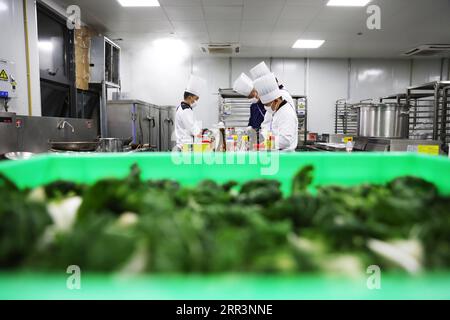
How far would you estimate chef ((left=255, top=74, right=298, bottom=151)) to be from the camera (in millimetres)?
3188

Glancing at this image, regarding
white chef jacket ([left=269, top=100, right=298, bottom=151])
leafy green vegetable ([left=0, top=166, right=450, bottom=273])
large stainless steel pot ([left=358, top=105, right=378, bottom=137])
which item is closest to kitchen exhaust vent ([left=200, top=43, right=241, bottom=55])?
large stainless steel pot ([left=358, top=105, right=378, bottom=137])

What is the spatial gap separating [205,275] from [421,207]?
518 mm

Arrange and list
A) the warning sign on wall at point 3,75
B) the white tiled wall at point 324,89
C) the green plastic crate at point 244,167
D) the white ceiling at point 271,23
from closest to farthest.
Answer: the green plastic crate at point 244,167, the warning sign on wall at point 3,75, the white ceiling at point 271,23, the white tiled wall at point 324,89

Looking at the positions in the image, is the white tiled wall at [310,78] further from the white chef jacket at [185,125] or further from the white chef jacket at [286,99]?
the white chef jacket at [286,99]

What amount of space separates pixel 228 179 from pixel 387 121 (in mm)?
3080

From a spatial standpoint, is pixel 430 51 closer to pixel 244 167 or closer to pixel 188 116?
pixel 188 116

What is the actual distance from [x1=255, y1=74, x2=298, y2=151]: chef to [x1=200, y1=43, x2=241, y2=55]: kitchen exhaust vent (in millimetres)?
3770

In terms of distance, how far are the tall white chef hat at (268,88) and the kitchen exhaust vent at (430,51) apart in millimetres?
5106

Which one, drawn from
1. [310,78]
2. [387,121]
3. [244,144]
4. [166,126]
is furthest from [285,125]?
[310,78]

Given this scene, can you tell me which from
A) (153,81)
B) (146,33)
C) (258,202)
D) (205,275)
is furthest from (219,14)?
(205,275)

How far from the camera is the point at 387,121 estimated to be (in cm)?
358

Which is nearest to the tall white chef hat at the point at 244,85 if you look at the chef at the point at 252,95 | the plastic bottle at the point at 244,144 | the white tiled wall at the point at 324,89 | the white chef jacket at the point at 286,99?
the chef at the point at 252,95

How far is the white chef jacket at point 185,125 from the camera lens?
412 centimetres

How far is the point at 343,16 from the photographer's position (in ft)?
16.2
